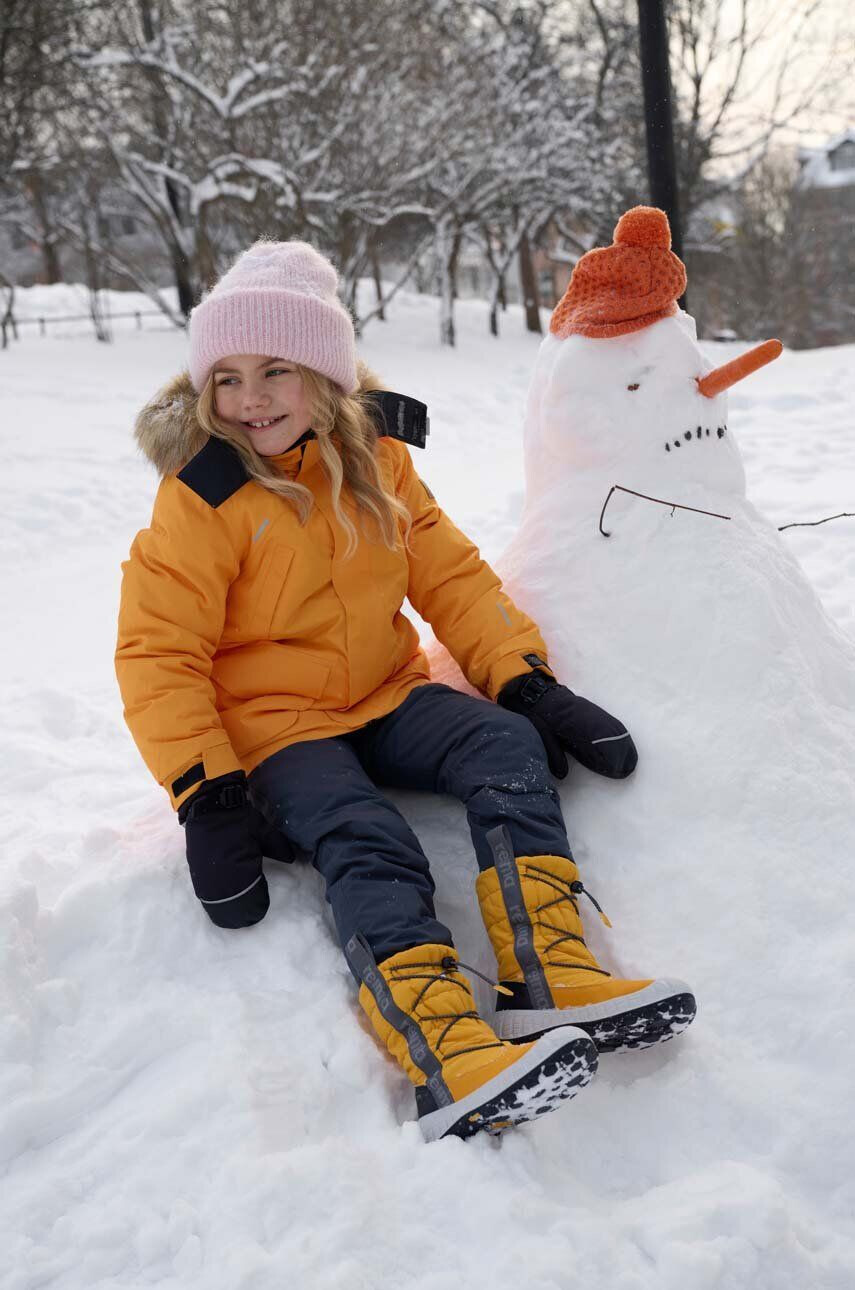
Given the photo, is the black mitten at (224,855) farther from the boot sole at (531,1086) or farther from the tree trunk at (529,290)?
the tree trunk at (529,290)

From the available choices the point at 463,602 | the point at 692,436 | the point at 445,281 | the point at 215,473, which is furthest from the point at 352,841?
the point at 445,281

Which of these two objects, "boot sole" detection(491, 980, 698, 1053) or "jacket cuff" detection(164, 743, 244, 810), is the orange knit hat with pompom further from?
"boot sole" detection(491, 980, 698, 1053)

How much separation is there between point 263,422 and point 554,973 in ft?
4.02

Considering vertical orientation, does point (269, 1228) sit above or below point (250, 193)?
below

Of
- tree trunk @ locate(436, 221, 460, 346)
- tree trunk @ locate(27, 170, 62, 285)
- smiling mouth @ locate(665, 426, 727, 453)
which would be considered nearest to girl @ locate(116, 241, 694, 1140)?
smiling mouth @ locate(665, 426, 727, 453)

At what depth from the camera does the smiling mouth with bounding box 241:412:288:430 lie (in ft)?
6.82

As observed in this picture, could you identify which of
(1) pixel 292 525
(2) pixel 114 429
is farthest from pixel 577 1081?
(2) pixel 114 429

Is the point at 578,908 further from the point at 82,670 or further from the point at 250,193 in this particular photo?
the point at 250,193

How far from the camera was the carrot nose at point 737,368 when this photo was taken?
215 centimetres

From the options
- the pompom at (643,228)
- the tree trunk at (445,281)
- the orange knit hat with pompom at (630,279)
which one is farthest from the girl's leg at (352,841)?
the tree trunk at (445,281)

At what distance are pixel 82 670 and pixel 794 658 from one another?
2435 mm

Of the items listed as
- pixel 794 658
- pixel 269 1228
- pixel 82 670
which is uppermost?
pixel 794 658

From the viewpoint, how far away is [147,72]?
1131cm

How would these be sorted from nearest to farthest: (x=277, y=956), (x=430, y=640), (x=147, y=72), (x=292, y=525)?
(x=277, y=956) → (x=292, y=525) → (x=430, y=640) → (x=147, y=72)
